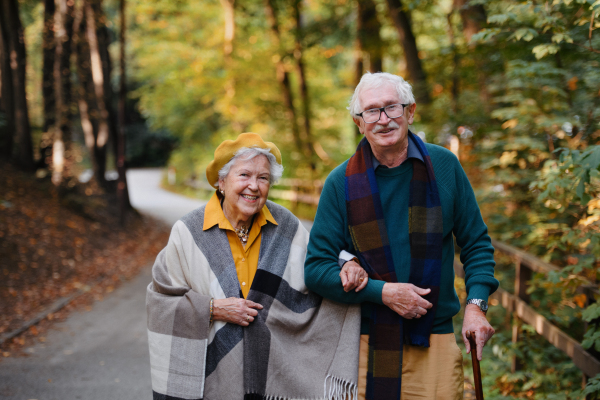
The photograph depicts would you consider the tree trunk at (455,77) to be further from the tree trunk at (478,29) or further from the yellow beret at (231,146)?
the yellow beret at (231,146)

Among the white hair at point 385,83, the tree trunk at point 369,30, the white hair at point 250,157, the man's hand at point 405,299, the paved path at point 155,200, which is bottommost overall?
the paved path at point 155,200

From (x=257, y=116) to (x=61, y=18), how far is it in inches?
289

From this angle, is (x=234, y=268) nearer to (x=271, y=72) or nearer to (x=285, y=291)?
(x=285, y=291)

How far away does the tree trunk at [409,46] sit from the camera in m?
8.14

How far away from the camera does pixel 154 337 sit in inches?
85.9

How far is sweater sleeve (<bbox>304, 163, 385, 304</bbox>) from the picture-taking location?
79.8 inches

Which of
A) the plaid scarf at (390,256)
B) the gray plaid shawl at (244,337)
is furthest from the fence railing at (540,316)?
the gray plaid shawl at (244,337)

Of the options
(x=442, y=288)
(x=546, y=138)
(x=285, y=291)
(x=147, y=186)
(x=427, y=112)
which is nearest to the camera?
(x=442, y=288)

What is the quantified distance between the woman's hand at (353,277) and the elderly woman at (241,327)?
0.64 ft

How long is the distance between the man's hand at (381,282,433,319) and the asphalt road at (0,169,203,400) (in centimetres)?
288

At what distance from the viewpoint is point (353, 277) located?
1951mm

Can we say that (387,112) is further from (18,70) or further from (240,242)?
(18,70)

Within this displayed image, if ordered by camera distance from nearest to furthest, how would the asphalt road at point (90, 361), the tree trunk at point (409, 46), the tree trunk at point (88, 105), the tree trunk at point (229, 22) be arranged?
the asphalt road at point (90, 361), the tree trunk at point (409, 46), the tree trunk at point (88, 105), the tree trunk at point (229, 22)

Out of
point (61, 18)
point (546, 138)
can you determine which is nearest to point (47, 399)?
point (546, 138)
